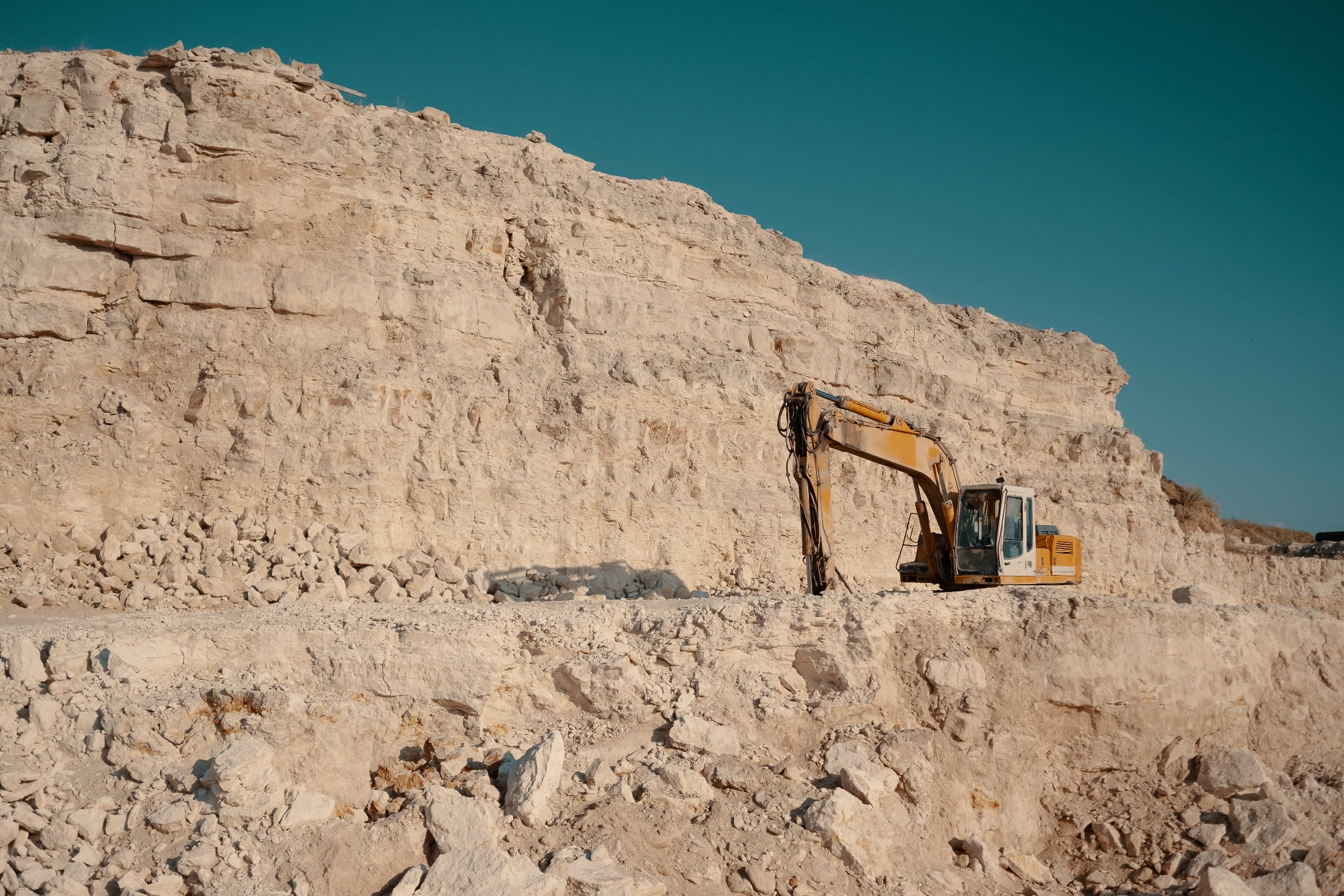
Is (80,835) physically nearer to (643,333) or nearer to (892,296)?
(643,333)

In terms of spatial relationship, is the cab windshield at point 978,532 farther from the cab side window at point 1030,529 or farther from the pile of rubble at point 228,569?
the pile of rubble at point 228,569

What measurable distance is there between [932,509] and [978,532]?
65 centimetres

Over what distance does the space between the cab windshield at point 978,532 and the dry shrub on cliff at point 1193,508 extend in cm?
2203

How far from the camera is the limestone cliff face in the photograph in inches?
499

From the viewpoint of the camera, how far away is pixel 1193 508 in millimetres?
33281

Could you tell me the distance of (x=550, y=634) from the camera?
812 cm

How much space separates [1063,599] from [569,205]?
10.7 metres

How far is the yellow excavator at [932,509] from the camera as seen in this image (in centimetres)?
1082

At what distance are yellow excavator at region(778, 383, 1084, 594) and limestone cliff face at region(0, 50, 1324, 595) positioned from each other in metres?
4.21

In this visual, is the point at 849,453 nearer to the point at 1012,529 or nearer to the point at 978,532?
the point at 978,532

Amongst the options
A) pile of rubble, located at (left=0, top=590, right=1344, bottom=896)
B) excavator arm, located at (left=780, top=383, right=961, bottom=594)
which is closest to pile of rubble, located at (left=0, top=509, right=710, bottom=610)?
pile of rubble, located at (left=0, top=590, right=1344, bottom=896)

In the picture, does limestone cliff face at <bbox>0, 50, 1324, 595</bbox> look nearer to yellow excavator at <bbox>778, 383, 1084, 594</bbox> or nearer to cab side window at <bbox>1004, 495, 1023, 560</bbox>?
yellow excavator at <bbox>778, 383, 1084, 594</bbox>

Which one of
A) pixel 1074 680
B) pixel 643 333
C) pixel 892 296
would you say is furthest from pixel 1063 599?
pixel 892 296

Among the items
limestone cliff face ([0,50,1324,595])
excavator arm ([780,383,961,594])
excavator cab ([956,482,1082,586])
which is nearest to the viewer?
excavator arm ([780,383,961,594])
